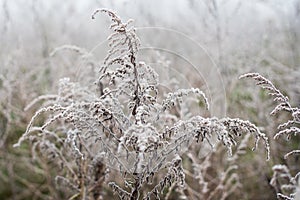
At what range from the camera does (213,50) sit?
146 inches

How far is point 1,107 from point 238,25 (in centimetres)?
213

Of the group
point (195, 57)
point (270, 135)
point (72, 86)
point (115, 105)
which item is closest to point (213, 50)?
point (195, 57)

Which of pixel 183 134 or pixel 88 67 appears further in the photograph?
pixel 88 67

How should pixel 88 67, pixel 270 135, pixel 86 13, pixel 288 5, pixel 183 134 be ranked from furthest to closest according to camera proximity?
1. pixel 86 13
2. pixel 288 5
3. pixel 270 135
4. pixel 88 67
5. pixel 183 134

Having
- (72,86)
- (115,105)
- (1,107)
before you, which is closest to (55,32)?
(1,107)

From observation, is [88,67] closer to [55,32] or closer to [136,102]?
[136,102]

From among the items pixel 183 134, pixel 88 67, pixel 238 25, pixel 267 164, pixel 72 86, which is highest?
pixel 238 25

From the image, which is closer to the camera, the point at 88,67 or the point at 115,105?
the point at 115,105

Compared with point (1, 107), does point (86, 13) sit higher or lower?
higher

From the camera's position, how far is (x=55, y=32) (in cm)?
473

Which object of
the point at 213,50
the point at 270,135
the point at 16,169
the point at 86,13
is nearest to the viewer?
the point at 270,135

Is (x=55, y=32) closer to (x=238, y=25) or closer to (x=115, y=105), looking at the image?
(x=238, y=25)

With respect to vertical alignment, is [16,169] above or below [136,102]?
above

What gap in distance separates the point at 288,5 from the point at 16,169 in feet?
8.45
